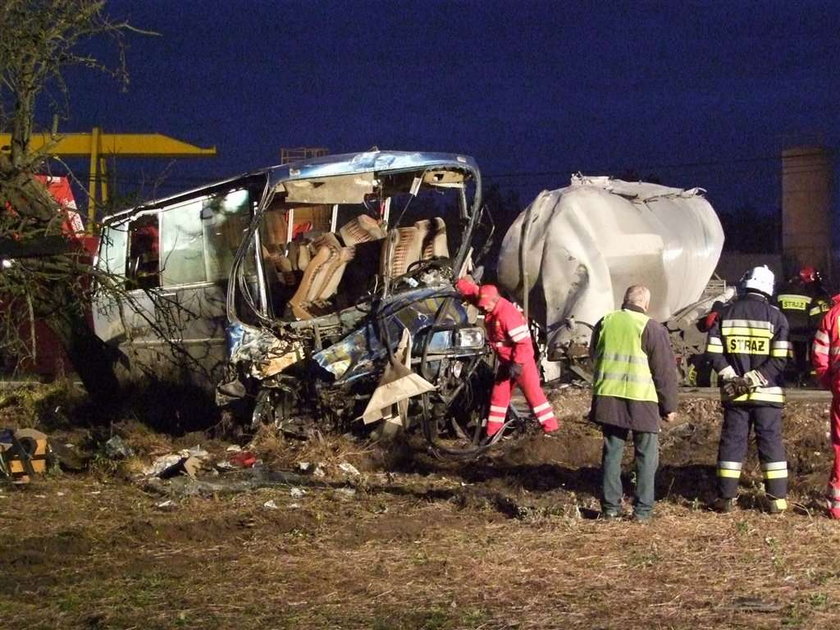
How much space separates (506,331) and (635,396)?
2.80 metres

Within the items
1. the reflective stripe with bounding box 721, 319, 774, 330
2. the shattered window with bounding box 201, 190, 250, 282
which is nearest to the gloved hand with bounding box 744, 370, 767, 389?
the reflective stripe with bounding box 721, 319, 774, 330

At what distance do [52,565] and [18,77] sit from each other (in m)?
5.04

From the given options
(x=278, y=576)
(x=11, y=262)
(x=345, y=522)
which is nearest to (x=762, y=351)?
(x=345, y=522)

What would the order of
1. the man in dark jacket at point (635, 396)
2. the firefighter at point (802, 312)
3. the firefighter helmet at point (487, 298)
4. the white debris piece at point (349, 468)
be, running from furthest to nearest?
the firefighter at point (802, 312)
the firefighter helmet at point (487, 298)
the white debris piece at point (349, 468)
the man in dark jacket at point (635, 396)

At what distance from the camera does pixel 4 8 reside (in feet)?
32.0

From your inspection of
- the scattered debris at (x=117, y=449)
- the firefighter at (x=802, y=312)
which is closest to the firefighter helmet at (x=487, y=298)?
the scattered debris at (x=117, y=449)

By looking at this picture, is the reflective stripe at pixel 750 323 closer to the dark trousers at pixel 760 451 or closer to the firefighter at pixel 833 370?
the firefighter at pixel 833 370

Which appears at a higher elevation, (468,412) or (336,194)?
(336,194)

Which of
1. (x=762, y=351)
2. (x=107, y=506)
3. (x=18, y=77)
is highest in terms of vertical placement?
(x=18, y=77)

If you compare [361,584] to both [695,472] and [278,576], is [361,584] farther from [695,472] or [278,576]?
[695,472]

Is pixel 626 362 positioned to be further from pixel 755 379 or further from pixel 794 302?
pixel 794 302

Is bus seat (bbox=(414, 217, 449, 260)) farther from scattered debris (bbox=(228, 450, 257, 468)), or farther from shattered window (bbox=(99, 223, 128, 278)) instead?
shattered window (bbox=(99, 223, 128, 278))

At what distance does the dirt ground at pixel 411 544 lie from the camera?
221 inches

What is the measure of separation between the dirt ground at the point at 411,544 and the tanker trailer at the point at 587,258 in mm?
2795
